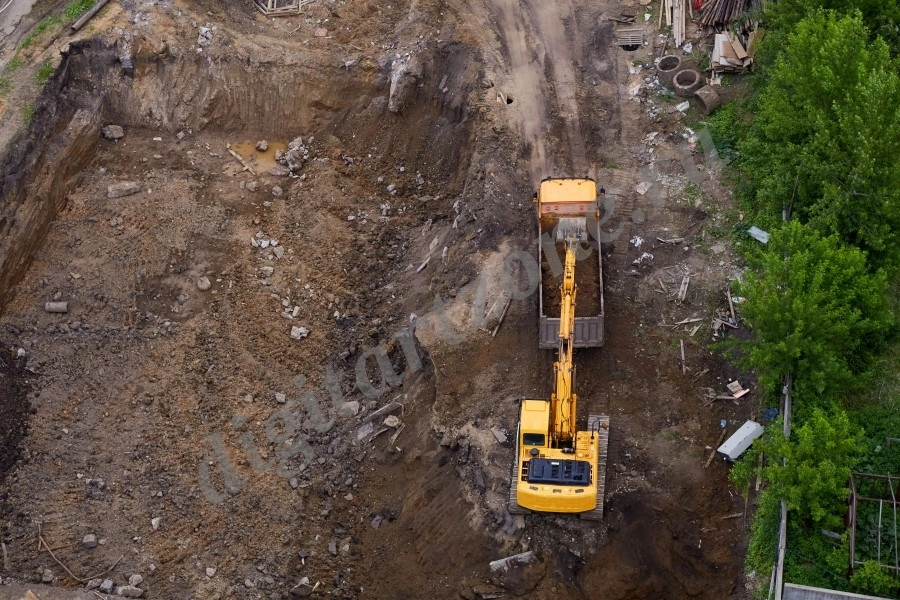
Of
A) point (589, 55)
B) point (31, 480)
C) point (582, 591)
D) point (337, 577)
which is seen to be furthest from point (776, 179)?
point (31, 480)

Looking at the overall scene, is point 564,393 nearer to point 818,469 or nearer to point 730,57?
point 818,469

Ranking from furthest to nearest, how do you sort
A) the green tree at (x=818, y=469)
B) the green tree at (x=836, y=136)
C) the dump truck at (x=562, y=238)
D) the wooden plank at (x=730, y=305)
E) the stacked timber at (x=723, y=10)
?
the stacked timber at (x=723, y=10)
the dump truck at (x=562, y=238)
the wooden plank at (x=730, y=305)
the green tree at (x=836, y=136)
the green tree at (x=818, y=469)

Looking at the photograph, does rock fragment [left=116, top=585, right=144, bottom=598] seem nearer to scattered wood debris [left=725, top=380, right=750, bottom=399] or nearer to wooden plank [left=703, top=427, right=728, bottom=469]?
wooden plank [left=703, top=427, right=728, bottom=469]

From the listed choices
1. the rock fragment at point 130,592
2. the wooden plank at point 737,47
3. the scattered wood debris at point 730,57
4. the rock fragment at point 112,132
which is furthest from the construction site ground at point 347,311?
the wooden plank at point 737,47

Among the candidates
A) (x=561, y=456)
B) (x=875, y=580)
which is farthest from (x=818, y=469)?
(x=561, y=456)

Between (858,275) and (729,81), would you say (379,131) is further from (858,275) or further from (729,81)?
(858,275)

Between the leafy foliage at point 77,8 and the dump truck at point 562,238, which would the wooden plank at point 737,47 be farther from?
the leafy foliage at point 77,8
